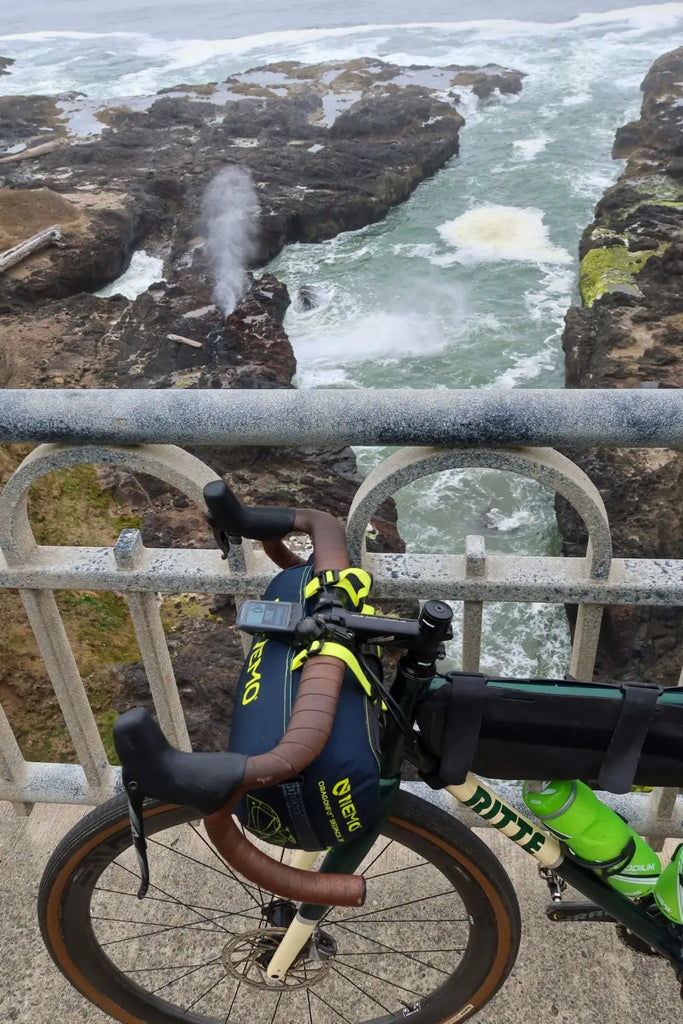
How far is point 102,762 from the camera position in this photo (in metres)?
2.36

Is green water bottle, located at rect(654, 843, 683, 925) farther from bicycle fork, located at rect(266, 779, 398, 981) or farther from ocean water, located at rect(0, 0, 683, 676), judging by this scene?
ocean water, located at rect(0, 0, 683, 676)

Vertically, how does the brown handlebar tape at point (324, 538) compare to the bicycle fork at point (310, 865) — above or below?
above

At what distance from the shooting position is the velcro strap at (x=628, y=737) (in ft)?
4.88

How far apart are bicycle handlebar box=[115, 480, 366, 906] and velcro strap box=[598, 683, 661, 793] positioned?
52cm

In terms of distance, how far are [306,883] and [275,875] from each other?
56mm

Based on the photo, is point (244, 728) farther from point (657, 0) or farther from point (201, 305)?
point (657, 0)

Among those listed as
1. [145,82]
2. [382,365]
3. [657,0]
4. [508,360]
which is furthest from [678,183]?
[657,0]

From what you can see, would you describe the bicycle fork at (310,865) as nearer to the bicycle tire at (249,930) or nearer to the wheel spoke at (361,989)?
the bicycle tire at (249,930)

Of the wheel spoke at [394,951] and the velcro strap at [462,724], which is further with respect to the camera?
the wheel spoke at [394,951]

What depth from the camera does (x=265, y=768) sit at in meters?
1.15

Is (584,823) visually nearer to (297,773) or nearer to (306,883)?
(306,883)

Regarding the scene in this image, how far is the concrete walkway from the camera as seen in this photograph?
7.06 feet

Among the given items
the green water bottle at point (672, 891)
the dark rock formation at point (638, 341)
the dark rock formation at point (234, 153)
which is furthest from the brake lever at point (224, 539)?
the dark rock formation at point (234, 153)

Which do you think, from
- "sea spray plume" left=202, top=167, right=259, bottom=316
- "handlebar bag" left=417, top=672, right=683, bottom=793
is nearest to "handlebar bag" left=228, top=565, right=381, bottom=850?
"handlebar bag" left=417, top=672, right=683, bottom=793
